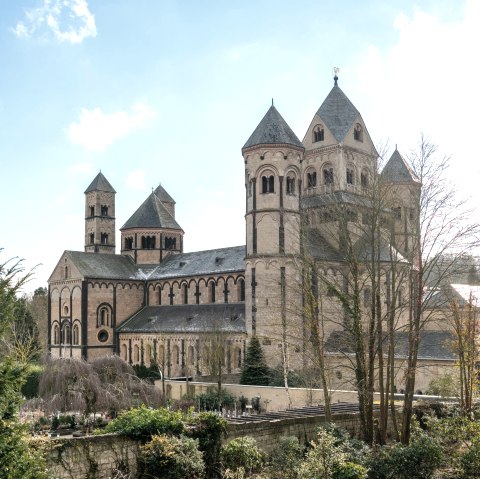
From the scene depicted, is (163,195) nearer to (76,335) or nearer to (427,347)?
(76,335)

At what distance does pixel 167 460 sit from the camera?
17.2 m

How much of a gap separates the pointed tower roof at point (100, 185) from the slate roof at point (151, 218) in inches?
217

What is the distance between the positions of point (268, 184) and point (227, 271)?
1184 cm

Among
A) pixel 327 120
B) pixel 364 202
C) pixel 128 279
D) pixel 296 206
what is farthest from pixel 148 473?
pixel 128 279

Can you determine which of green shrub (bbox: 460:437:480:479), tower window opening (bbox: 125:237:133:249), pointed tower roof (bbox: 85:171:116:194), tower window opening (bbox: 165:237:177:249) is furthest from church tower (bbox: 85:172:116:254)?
green shrub (bbox: 460:437:480:479)

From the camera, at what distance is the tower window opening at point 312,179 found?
185 feet

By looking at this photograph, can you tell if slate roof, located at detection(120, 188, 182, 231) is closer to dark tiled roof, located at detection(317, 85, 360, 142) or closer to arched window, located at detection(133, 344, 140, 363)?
arched window, located at detection(133, 344, 140, 363)

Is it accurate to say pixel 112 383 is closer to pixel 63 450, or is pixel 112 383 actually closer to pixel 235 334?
pixel 235 334

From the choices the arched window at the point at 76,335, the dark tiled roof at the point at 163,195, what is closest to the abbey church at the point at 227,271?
the arched window at the point at 76,335

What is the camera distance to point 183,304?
62281mm

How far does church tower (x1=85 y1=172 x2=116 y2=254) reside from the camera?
75.2 m

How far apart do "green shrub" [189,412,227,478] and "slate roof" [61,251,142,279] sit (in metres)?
46.1

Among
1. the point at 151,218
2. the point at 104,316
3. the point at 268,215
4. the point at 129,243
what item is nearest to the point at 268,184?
the point at 268,215

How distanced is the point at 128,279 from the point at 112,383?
98.8ft
